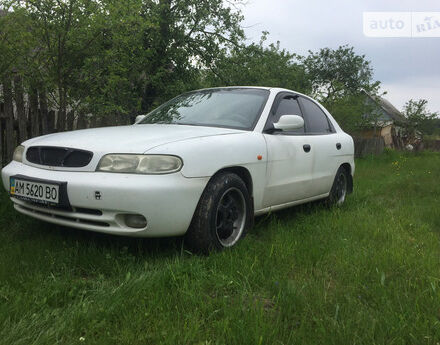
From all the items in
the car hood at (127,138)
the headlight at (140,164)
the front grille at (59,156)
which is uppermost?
the car hood at (127,138)

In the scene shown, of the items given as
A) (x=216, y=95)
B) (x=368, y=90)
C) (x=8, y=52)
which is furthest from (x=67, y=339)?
(x=368, y=90)

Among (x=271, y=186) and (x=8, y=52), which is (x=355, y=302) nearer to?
(x=271, y=186)

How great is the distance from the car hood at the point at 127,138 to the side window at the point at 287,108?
70cm

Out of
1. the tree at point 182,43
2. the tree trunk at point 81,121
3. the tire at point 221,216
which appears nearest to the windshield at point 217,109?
the tire at point 221,216

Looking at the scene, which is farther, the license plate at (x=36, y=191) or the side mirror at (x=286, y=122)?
the side mirror at (x=286, y=122)

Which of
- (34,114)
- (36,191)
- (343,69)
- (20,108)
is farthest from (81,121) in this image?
(343,69)

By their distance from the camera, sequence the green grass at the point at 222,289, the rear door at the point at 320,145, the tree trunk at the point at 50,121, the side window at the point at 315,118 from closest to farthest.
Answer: the green grass at the point at 222,289 → the rear door at the point at 320,145 → the side window at the point at 315,118 → the tree trunk at the point at 50,121

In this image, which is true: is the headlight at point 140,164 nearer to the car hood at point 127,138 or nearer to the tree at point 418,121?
the car hood at point 127,138

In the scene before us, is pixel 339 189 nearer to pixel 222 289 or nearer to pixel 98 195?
pixel 222 289

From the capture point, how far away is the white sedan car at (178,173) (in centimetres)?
256

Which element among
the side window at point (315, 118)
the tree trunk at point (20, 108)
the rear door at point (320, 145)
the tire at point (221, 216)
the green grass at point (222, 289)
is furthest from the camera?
the tree trunk at point (20, 108)

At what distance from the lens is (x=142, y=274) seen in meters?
2.41

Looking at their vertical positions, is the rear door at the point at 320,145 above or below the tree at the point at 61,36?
below

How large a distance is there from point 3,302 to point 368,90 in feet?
116
